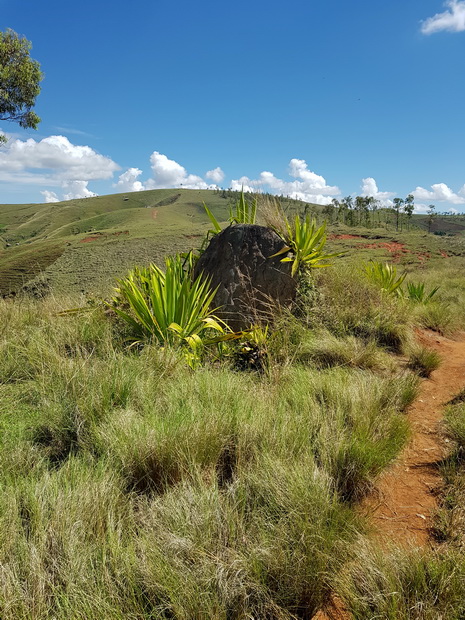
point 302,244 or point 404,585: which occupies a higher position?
point 302,244

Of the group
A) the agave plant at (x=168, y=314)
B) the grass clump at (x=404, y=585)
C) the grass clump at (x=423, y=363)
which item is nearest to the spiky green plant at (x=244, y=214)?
the agave plant at (x=168, y=314)

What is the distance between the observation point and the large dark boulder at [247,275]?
548 cm

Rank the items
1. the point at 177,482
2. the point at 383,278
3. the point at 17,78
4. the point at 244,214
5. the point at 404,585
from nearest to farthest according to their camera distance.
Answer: the point at 404,585, the point at 177,482, the point at 244,214, the point at 383,278, the point at 17,78

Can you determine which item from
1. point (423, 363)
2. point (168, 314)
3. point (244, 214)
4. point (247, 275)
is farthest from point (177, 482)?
point (244, 214)

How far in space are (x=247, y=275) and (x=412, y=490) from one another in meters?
3.78

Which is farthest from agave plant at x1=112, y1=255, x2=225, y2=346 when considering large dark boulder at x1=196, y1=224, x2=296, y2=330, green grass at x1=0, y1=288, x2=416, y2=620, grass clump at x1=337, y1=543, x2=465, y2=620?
grass clump at x1=337, y1=543, x2=465, y2=620

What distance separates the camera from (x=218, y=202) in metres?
172

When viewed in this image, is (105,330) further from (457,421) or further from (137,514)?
(457,421)

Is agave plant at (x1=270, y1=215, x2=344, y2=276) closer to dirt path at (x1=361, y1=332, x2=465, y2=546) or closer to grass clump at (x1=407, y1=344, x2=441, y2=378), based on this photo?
grass clump at (x1=407, y1=344, x2=441, y2=378)

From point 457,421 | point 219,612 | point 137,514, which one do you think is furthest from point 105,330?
point 457,421

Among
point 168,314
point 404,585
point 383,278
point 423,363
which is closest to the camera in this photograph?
point 404,585

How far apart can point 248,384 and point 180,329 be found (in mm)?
1136

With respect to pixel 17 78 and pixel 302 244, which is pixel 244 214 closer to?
pixel 302 244

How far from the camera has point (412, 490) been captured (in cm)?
247
